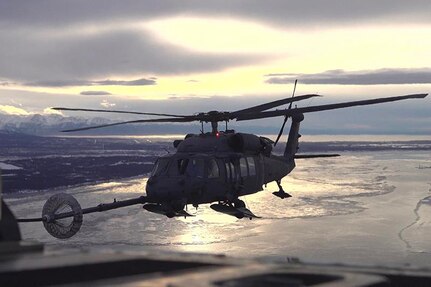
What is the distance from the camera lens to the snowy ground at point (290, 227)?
2444 centimetres

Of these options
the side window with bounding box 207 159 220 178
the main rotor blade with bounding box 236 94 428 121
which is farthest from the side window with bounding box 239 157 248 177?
the main rotor blade with bounding box 236 94 428 121

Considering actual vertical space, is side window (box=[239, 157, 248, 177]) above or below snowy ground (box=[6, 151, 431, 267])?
above

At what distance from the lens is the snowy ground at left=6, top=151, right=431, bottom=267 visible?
80.2ft

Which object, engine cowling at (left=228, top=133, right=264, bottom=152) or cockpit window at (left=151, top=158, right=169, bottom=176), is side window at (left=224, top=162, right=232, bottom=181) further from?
cockpit window at (left=151, top=158, right=169, bottom=176)

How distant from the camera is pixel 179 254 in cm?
491

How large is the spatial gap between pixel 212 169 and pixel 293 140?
24.0 ft

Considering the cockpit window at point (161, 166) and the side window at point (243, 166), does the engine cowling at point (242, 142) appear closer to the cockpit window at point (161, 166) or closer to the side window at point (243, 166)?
the side window at point (243, 166)

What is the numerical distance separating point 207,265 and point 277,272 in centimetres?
61

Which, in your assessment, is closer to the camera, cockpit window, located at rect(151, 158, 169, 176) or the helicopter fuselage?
the helicopter fuselage

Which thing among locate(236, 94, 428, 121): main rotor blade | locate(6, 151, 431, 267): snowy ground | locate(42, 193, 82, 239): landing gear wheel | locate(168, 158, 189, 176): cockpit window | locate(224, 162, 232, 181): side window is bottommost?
locate(6, 151, 431, 267): snowy ground

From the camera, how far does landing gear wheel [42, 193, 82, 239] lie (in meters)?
14.8

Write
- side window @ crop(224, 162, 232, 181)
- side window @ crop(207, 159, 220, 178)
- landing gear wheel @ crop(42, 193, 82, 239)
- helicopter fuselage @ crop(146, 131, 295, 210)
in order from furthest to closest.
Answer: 1. side window @ crop(224, 162, 232, 181)
2. side window @ crop(207, 159, 220, 178)
3. helicopter fuselage @ crop(146, 131, 295, 210)
4. landing gear wheel @ crop(42, 193, 82, 239)

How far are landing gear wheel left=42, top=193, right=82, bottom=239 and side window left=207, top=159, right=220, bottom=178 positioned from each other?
3465 millimetres

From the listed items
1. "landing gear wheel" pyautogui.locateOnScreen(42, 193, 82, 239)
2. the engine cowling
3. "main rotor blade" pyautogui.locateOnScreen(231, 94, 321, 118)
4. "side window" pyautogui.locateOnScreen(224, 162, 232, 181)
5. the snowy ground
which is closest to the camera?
"landing gear wheel" pyautogui.locateOnScreen(42, 193, 82, 239)
